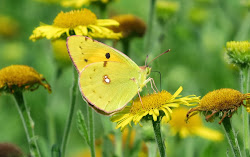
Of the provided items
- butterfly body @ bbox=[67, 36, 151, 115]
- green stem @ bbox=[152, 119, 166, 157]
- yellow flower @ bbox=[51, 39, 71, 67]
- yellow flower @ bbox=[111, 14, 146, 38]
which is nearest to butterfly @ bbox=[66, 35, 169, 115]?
butterfly body @ bbox=[67, 36, 151, 115]

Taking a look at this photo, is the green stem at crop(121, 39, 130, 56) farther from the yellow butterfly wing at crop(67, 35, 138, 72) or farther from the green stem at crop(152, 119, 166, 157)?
the green stem at crop(152, 119, 166, 157)

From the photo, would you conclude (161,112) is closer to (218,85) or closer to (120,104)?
(120,104)

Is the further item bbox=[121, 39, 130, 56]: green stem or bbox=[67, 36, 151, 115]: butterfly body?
bbox=[121, 39, 130, 56]: green stem

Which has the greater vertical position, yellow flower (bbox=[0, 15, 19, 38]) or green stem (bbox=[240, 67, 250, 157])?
green stem (bbox=[240, 67, 250, 157])

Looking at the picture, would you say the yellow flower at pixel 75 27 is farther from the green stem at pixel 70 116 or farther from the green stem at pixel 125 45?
the green stem at pixel 125 45

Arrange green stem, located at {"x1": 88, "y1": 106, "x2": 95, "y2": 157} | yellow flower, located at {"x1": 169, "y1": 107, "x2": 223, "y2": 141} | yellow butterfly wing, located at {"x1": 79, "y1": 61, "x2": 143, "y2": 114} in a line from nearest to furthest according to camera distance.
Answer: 1. green stem, located at {"x1": 88, "y1": 106, "x2": 95, "y2": 157}
2. yellow butterfly wing, located at {"x1": 79, "y1": 61, "x2": 143, "y2": 114}
3. yellow flower, located at {"x1": 169, "y1": 107, "x2": 223, "y2": 141}

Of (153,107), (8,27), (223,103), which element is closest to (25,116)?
(153,107)
